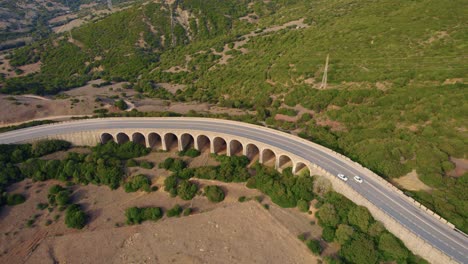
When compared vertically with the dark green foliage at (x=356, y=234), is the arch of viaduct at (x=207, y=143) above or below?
above

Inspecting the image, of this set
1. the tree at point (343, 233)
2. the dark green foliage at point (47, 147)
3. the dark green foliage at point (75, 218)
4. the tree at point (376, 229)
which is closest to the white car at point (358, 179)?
the tree at point (376, 229)

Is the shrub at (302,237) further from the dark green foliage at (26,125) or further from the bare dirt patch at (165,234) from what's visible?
the dark green foliage at (26,125)

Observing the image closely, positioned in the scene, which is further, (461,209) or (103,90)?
(103,90)

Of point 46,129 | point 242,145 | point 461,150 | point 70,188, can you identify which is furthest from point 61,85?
point 461,150

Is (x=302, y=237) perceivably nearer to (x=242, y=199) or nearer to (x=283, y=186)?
(x=283, y=186)

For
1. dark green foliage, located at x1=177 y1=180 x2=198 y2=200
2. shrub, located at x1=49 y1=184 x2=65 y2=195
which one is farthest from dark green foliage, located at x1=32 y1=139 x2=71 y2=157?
dark green foliage, located at x1=177 y1=180 x2=198 y2=200

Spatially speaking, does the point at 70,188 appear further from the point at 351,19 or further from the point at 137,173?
the point at 351,19
